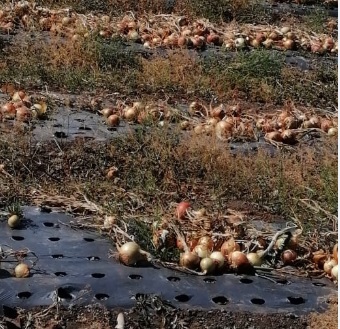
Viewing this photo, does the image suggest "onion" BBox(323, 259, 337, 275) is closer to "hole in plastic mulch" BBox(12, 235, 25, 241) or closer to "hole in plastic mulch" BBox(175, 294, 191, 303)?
"hole in plastic mulch" BBox(175, 294, 191, 303)

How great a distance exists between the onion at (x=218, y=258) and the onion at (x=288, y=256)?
0.27 metres

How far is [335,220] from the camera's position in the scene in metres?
3.22

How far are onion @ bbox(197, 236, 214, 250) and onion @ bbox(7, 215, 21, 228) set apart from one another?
0.86 metres

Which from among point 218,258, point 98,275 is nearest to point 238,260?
point 218,258

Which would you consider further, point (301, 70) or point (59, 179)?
point (301, 70)

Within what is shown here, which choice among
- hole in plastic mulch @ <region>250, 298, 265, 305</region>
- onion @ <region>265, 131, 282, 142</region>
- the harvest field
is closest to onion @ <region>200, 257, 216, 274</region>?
the harvest field

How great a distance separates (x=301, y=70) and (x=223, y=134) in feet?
7.82

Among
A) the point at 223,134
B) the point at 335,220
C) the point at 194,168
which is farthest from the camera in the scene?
the point at 223,134

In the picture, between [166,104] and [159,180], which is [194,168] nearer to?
[159,180]

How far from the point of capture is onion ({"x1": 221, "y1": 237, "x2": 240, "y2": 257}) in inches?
117

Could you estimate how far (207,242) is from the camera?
2.99 metres

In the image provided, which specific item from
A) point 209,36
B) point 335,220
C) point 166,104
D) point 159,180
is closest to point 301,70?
point 209,36

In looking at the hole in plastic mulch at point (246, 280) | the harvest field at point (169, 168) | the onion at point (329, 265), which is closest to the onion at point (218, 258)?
the harvest field at point (169, 168)

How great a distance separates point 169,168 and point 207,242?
1169 millimetres
